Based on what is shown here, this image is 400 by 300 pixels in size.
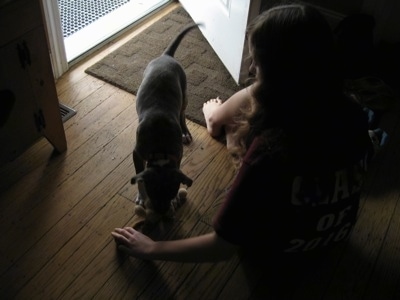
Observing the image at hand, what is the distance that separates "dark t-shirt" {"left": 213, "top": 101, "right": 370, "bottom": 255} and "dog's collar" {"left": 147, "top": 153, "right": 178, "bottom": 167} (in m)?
0.37

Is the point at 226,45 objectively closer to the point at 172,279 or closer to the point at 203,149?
the point at 203,149

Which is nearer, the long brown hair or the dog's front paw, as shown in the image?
the long brown hair

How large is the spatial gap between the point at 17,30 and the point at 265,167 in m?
1.01

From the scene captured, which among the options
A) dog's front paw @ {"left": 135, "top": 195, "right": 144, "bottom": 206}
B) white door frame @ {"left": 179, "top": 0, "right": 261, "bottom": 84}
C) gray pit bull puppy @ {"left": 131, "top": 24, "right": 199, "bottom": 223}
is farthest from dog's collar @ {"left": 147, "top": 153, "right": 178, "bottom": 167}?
white door frame @ {"left": 179, "top": 0, "right": 261, "bottom": 84}

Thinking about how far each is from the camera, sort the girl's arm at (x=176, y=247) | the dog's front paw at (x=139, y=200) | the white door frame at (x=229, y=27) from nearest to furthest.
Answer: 1. the girl's arm at (x=176, y=247)
2. the dog's front paw at (x=139, y=200)
3. the white door frame at (x=229, y=27)

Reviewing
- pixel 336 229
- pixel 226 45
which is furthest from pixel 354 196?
pixel 226 45

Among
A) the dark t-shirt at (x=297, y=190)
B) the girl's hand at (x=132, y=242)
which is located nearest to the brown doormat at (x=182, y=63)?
the girl's hand at (x=132, y=242)

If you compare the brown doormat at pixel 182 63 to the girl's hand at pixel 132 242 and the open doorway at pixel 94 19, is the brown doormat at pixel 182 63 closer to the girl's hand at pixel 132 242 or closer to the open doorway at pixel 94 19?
the open doorway at pixel 94 19

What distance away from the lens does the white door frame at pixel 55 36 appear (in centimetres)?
201

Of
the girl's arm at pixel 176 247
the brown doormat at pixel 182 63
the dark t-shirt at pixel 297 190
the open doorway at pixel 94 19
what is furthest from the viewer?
the open doorway at pixel 94 19

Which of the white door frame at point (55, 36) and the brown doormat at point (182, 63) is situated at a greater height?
the white door frame at point (55, 36)

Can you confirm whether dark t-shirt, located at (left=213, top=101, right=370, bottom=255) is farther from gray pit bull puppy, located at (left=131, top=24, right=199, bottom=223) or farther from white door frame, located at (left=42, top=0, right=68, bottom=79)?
white door frame, located at (left=42, top=0, right=68, bottom=79)

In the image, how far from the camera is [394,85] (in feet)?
7.92

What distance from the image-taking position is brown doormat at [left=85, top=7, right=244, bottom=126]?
222 cm
